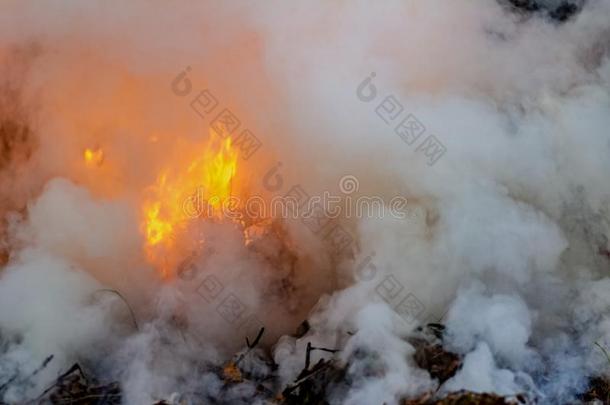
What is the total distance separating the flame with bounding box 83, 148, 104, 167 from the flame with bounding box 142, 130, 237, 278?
0.65 metres

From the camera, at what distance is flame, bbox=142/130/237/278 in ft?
17.3

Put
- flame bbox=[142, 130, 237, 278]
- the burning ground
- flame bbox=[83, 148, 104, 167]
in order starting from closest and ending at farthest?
the burning ground, flame bbox=[142, 130, 237, 278], flame bbox=[83, 148, 104, 167]

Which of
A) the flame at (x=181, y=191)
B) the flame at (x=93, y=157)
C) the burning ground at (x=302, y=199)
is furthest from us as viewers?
the flame at (x=93, y=157)

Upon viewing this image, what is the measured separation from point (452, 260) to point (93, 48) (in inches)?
148

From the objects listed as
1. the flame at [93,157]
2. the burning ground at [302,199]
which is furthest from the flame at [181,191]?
the flame at [93,157]

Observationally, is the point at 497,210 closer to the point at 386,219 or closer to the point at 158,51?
the point at 386,219

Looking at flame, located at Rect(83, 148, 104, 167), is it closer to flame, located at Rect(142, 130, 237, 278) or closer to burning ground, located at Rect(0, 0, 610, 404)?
burning ground, located at Rect(0, 0, 610, 404)

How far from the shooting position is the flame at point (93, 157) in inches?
233

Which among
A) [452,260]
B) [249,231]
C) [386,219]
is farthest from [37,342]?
[452,260]

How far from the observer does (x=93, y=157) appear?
595cm

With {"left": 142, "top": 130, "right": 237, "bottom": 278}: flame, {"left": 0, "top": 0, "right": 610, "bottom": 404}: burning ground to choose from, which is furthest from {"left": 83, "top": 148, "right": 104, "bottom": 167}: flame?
{"left": 142, "top": 130, "right": 237, "bottom": 278}: flame

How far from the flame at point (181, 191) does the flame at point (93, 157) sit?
25.7 inches

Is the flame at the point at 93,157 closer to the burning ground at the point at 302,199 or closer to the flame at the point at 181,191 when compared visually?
the burning ground at the point at 302,199

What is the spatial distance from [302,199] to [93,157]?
6.42ft
